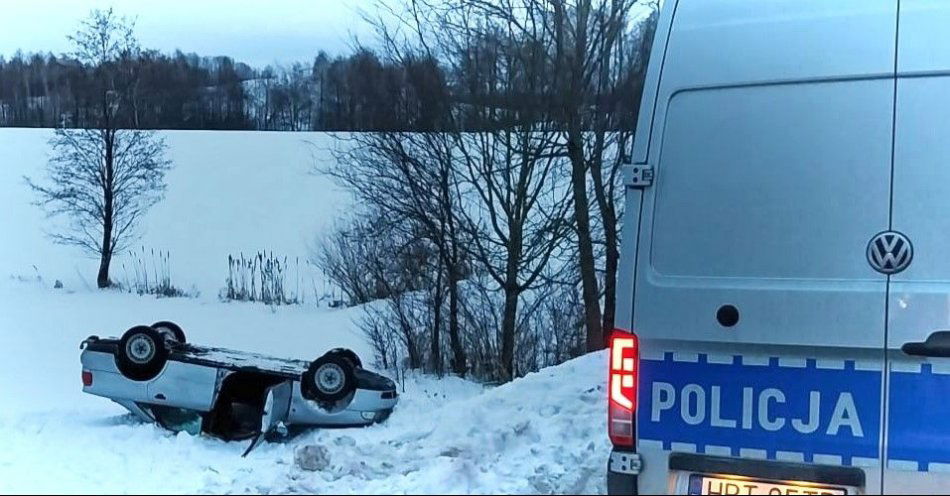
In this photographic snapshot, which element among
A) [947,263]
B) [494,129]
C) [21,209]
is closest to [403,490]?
[947,263]

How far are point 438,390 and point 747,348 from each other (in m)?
7.48

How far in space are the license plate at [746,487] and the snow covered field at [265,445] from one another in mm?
1690

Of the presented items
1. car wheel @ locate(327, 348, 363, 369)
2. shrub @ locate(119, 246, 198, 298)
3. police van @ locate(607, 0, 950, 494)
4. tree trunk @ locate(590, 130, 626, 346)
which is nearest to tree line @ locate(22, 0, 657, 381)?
tree trunk @ locate(590, 130, 626, 346)

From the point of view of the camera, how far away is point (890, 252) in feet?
10.1

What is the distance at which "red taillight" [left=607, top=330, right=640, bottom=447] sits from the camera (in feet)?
11.3

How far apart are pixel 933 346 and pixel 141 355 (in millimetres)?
5770

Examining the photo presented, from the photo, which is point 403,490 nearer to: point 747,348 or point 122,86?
point 747,348

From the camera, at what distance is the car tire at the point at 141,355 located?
712 cm

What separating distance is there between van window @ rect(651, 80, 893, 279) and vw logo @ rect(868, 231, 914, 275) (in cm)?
3

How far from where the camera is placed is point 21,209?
24188mm

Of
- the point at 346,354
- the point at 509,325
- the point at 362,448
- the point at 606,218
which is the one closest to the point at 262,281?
the point at 509,325

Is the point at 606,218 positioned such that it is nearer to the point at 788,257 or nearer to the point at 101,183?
the point at 788,257

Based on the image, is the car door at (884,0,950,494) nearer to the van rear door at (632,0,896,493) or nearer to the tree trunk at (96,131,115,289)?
the van rear door at (632,0,896,493)

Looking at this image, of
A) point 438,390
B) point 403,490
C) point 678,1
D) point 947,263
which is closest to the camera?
point 947,263
